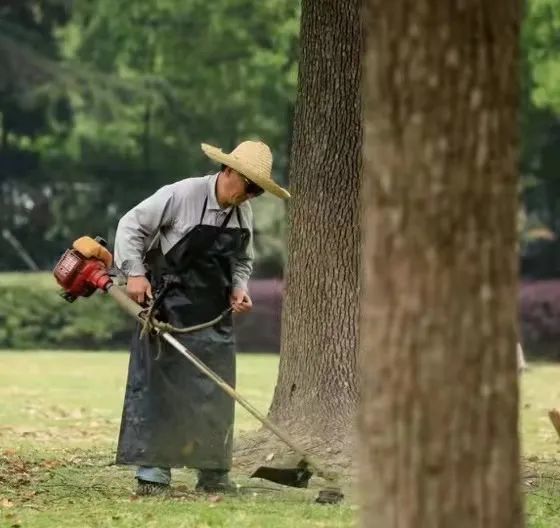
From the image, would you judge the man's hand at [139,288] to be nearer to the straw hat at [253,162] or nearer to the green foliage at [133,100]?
the straw hat at [253,162]

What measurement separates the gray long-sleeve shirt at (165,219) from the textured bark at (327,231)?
5.52ft

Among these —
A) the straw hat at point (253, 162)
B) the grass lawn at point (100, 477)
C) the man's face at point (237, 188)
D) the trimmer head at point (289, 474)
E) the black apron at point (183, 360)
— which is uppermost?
the straw hat at point (253, 162)

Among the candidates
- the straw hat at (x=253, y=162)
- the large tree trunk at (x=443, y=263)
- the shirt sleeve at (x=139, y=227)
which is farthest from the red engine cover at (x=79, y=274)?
the large tree trunk at (x=443, y=263)

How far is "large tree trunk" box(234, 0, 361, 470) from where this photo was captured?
31.5 feet

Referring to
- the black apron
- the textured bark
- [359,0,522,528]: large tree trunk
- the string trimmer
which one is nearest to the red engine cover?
the string trimmer

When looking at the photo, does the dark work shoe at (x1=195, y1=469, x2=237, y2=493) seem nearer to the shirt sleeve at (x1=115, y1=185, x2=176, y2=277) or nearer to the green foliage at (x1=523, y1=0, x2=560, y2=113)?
the shirt sleeve at (x1=115, y1=185, x2=176, y2=277)

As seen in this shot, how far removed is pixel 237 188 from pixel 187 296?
0.61 m

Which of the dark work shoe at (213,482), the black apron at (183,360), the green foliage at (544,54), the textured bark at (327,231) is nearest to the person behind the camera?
the black apron at (183,360)

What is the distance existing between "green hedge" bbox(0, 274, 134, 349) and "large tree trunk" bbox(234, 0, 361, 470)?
17.7m

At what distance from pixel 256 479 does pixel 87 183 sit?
2801 centimetres

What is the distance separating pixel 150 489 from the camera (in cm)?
810

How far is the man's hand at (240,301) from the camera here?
316 inches

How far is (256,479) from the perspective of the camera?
887 cm

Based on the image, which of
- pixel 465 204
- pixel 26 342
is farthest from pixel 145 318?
pixel 26 342
